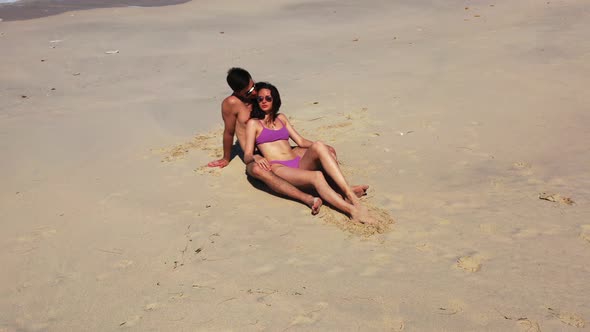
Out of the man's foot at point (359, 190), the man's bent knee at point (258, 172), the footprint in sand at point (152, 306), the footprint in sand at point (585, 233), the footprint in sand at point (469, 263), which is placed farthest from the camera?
the man's bent knee at point (258, 172)

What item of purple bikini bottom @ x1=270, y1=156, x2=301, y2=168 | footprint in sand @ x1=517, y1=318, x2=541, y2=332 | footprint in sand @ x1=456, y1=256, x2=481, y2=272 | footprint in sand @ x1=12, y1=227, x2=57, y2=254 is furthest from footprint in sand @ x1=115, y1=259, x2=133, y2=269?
footprint in sand @ x1=517, y1=318, x2=541, y2=332

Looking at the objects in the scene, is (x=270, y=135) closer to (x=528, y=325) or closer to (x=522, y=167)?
(x=522, y=167)

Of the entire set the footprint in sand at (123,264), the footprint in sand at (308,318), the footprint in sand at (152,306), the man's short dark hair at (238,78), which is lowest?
the footprint in sand at (123,264)

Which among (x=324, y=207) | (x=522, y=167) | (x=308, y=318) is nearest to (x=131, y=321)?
(x=308, y=318)

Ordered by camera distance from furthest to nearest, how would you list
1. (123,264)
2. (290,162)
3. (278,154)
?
(278,154) < (290,162) < (123,264)

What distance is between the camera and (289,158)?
4.35 meters

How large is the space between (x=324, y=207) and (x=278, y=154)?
0.78 meters

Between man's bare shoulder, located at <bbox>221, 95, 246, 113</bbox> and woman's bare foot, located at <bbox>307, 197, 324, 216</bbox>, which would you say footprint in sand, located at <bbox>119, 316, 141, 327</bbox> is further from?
man's bare shoulder, located at <bbox>221, 95, 246, 113</bbox>

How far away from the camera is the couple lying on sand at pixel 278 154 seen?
3.77m

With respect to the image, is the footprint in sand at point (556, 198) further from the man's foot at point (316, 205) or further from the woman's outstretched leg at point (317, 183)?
the man's foot at point (316, 205)

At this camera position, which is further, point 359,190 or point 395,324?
point 359,190

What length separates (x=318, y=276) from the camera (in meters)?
3.00

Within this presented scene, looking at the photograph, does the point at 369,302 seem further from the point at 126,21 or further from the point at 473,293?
the point at 126,21

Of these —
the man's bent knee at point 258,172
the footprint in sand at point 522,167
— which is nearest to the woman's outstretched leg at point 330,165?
the man's bent knee at point 258,172
